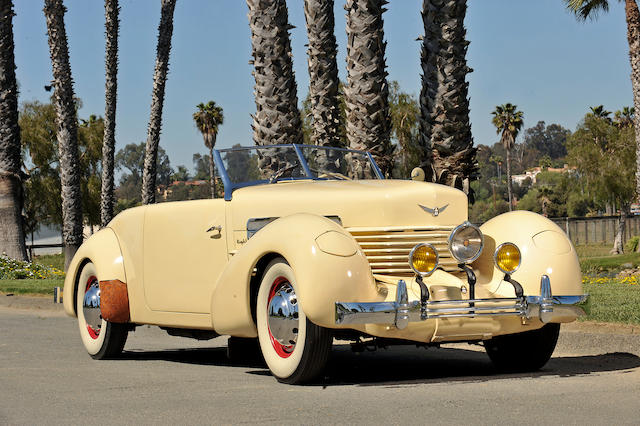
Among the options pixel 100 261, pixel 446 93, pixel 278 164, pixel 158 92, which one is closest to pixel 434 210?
pixel 278 164

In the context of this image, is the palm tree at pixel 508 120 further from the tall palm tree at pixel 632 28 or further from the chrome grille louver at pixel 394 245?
the chrome grille louver at pixel 394 245

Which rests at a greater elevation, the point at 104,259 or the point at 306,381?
the point at 104,259

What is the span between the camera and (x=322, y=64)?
16375 mm

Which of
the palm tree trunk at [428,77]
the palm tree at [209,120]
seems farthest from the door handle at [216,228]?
the palm tree at [209,120]

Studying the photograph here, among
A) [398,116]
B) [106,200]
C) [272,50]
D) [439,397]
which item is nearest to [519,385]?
[439,397]

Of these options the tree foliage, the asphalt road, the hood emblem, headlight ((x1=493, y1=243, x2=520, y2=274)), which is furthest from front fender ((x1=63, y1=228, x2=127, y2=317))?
the tree foliage

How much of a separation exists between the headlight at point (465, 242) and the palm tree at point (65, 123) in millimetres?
18596

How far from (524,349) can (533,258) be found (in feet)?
2.55

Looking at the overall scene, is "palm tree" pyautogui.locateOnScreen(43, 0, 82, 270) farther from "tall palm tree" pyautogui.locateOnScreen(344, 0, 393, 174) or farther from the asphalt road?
the asphalt road

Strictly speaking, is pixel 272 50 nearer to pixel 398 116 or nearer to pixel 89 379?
pixel 89 379

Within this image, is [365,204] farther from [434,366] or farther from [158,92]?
[158,92]

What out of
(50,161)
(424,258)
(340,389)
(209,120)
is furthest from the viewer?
(209,120)

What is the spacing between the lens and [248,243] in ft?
23.4

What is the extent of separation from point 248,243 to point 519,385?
7.29 ft
